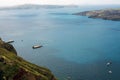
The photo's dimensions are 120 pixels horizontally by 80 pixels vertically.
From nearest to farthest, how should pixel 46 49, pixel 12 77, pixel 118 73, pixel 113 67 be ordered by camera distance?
pixel 12 77 < pixel 118 73 < pixel 113 67 < pixel 46 49

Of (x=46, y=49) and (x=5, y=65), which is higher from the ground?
(x=5, y=65)

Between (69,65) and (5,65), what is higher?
(5,65)

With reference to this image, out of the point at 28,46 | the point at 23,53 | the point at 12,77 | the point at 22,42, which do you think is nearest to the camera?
the point at 12,77

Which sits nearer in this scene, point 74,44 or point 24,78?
point 24,78

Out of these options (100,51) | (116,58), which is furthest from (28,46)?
(116,58)

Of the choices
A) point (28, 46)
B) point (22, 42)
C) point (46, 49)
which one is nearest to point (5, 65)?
point (46, 49)

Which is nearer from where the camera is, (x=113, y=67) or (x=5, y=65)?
(x=5, y=65)

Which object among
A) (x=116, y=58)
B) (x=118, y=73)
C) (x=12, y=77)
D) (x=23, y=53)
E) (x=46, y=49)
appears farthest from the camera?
(x=46, y=49)

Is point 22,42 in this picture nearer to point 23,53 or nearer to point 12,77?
point 23,53

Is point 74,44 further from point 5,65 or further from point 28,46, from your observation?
point 5,65
